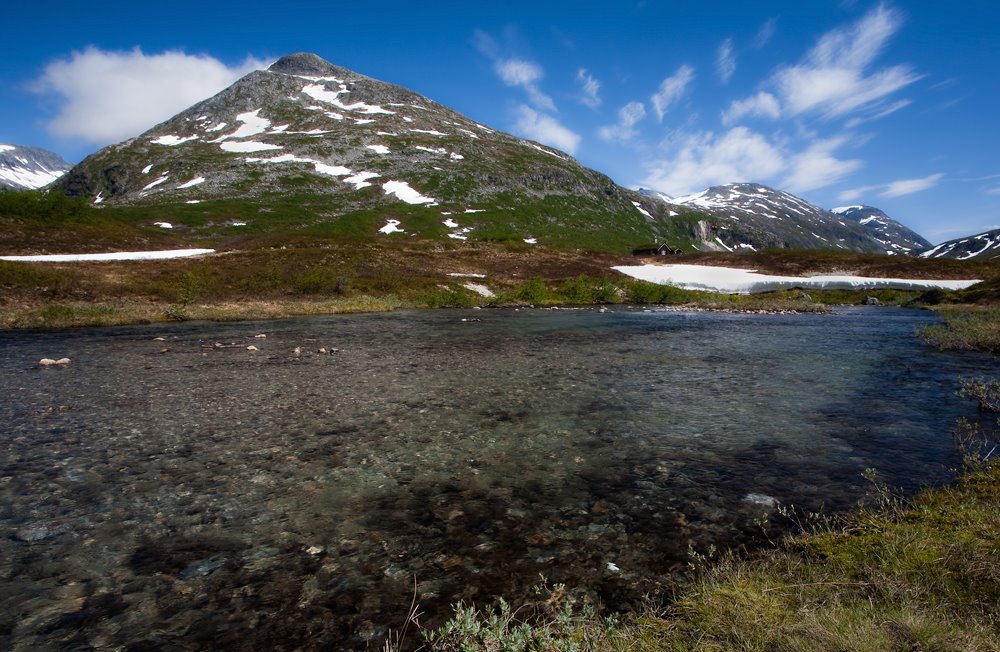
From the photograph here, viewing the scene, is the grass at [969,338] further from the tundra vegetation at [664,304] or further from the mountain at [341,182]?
the mountain at [341,182]

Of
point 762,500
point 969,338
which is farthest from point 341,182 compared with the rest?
point 762,500

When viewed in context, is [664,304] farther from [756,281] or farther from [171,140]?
[171,140]

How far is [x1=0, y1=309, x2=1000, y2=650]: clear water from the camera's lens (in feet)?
14.8

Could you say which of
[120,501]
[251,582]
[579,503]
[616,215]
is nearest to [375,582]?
[251,582]

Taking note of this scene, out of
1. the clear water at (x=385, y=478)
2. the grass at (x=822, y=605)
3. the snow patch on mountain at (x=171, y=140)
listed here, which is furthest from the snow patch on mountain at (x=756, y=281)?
the snow patch on mountain at (x=171, y=140)

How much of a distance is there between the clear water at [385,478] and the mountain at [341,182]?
10640cm

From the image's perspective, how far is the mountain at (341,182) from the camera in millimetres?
127625

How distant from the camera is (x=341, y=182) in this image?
152 meters

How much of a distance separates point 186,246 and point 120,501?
217 ft

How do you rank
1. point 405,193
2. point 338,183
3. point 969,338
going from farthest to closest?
point 338,183 < point 405,193 < point 969,338

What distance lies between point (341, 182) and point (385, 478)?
160625 mm

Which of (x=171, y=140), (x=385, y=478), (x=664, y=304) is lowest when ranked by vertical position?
(x=385, y=478)

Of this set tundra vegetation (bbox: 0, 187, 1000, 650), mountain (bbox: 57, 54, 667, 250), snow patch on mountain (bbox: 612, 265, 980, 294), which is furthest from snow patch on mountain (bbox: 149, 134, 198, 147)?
snow patch on mountain (bbox: 612, 265, 980, 294)

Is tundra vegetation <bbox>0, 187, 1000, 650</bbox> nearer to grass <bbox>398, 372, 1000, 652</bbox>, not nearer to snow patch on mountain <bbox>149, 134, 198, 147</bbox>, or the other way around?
grass <bbox>398, 372, 1000, 652</bbox>
